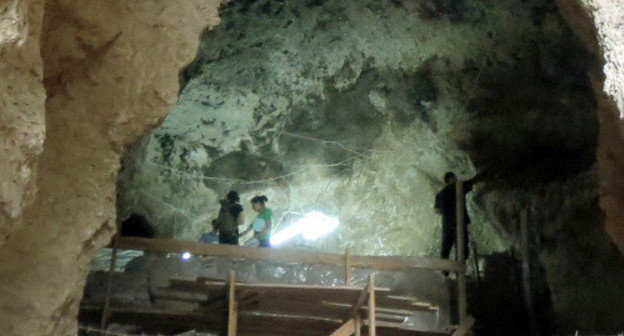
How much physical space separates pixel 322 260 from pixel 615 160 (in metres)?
2.95

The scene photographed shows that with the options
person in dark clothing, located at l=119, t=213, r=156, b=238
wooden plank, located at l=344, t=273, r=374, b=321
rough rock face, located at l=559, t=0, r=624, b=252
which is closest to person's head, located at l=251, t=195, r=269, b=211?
person in dark clothing, located at l=119, t=213, r=156, b=238

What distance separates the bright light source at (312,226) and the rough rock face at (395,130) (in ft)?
0.41

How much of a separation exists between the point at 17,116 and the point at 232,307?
3354 millimetres

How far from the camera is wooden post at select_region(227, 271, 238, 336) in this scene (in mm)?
7254

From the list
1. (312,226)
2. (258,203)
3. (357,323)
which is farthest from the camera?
(312,226)

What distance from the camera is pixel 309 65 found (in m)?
10.6

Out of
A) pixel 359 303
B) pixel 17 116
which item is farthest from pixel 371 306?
pixel 17 116

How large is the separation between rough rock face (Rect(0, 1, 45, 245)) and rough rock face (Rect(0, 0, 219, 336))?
18cm

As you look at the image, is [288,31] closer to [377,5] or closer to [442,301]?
[377,5]

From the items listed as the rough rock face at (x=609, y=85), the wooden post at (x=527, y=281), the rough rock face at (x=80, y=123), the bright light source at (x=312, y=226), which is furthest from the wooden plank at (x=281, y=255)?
the bright light source at (x=312, y=226)

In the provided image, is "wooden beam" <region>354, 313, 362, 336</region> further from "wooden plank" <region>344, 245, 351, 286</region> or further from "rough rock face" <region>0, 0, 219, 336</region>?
"rough rock face" <region>0, 0, 219, 336</region>

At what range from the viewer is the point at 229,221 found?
9.88 meters

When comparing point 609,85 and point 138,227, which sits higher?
point 138,227

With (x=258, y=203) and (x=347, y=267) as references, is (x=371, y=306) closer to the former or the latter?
(x=347, y=267)
